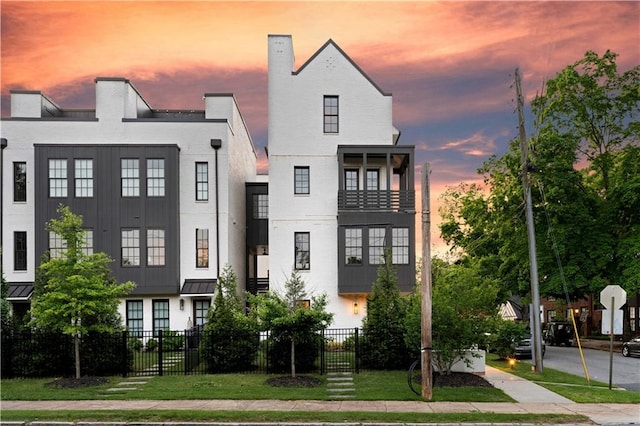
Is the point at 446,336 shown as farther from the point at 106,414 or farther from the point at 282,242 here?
the point at 282,242

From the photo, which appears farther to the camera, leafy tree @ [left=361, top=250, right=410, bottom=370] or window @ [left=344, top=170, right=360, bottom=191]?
window @ [left=344, top=170, right=360, bottom=191]

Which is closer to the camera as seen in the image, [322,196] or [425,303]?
[425,303]

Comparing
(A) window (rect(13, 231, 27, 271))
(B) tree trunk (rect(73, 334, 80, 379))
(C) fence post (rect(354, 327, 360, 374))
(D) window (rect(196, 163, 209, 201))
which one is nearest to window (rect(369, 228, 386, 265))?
(D) window (rect(196, 163, 209, 201))

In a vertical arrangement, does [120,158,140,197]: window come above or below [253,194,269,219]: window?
above

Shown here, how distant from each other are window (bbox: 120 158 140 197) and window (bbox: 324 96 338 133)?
1021 centimetres

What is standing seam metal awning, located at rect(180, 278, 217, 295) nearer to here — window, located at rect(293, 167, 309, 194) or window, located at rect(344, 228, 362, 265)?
window, located at rect(293, 167, 309, 194)

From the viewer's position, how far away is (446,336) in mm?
20000

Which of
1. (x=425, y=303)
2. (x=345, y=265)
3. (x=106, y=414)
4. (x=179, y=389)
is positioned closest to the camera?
(x=106, y=414)

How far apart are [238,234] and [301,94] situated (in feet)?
29.4

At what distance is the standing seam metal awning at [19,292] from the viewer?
1189 inches

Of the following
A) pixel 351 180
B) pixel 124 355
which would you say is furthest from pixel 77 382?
pixel 351 180

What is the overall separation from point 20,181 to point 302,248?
15.3 meters

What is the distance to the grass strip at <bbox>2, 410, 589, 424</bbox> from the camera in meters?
14.7

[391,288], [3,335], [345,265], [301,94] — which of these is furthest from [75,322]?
[301,94]
